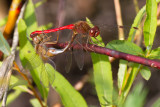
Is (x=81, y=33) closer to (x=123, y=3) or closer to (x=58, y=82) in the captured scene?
(x=58, y=82)

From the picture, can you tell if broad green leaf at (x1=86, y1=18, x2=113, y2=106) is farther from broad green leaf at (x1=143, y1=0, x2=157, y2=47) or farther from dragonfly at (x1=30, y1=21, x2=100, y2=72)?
broad green leaf at (x1=143, y1=0, x2=157, y2=47)

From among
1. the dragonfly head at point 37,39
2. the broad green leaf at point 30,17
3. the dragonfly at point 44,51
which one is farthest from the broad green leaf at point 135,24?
the broad green leaf at point 30,17

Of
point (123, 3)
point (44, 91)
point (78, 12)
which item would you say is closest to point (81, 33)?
point (44, 91)

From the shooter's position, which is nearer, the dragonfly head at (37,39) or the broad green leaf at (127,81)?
the broad green leaf at (127,81)

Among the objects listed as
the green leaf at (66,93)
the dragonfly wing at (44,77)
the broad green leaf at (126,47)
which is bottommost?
the green leaf at (66,93)

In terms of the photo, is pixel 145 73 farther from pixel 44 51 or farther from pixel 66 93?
pixel 44 51

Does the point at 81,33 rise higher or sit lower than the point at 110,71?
higher

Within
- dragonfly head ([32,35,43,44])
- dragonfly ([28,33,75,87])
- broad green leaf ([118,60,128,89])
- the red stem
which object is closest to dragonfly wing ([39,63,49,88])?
dragonfly ([28,33,75,87])

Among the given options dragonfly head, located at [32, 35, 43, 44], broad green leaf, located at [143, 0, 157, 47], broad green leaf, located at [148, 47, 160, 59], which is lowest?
broad green leaf, located at [148, 47, 160, 59]

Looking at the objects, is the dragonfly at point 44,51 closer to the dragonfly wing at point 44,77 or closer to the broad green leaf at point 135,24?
the dragonfly wing at point 44,77
